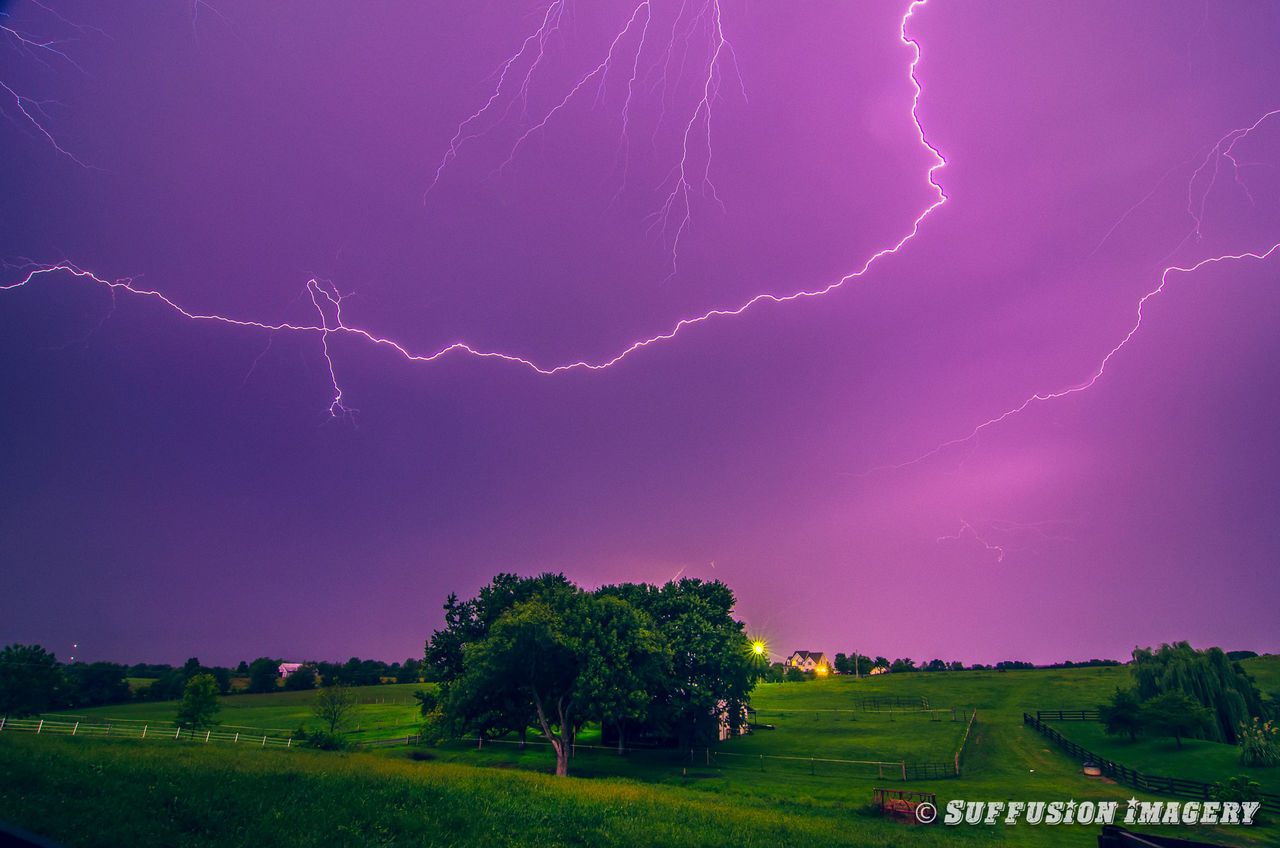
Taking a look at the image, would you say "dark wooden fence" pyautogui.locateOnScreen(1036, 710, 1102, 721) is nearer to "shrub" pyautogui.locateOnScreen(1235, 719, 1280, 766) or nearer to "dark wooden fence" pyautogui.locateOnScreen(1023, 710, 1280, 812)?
"dark wooden fence" pyautogui.locateOnScreen(1023, 710, 1280, 812)

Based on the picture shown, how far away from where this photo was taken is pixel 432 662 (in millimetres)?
41469

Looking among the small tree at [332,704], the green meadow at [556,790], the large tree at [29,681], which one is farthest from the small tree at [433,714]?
the large tree at [29,681]

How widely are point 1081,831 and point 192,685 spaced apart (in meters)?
57.9

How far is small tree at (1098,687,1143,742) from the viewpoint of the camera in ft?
142

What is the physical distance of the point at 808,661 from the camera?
16075 centimetres

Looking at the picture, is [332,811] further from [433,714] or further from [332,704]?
[332,704]

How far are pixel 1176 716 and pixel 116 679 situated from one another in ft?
374

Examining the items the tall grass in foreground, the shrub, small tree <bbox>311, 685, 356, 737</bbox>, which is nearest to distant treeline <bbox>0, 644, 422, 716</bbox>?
small tree <bbox>311, 685, 356, 737</bbox>

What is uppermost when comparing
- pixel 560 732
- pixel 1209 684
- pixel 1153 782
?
pixel 1209 684

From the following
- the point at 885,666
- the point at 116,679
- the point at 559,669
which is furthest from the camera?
the point at 885,666

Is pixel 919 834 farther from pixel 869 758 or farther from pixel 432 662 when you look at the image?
pixel 432 662

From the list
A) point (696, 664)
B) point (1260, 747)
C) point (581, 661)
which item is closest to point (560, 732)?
point (581, 661)

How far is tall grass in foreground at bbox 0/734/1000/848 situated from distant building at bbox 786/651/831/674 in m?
144

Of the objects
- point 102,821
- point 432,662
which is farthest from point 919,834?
point 432,662
